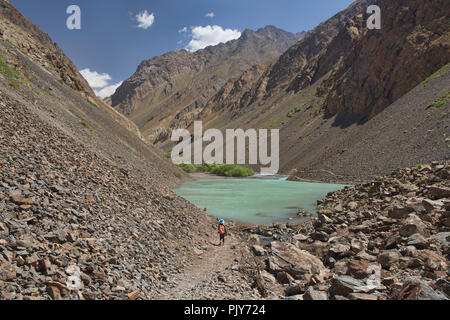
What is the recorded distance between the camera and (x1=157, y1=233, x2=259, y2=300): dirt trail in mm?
6094

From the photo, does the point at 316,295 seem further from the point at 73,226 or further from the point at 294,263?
the point at 73,226

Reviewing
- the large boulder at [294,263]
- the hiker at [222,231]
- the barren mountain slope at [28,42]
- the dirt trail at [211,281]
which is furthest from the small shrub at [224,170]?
the large boulder at [294,263]

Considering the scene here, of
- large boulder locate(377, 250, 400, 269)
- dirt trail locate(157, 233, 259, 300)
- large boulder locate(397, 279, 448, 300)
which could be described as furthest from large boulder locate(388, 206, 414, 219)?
dirt trail locate(157, 233, 259, 300)

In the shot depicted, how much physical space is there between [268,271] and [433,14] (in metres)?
59.7

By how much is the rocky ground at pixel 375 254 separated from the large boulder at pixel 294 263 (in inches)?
1.0

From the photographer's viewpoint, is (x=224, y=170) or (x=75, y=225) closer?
(x=75, y=225)

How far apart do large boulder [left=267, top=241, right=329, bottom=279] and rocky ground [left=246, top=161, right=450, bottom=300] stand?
2 cm

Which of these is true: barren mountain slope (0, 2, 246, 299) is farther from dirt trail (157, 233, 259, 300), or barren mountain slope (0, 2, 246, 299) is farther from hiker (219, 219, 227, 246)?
hiker (219, 219, 227, 246)

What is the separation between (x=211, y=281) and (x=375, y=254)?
14.8 ft

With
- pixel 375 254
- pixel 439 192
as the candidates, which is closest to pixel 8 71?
pixel 375 254

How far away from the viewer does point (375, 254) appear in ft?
24.6

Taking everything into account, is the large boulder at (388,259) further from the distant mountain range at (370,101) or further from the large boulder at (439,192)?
the distant mountain range at (370,101)

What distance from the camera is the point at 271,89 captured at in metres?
120
